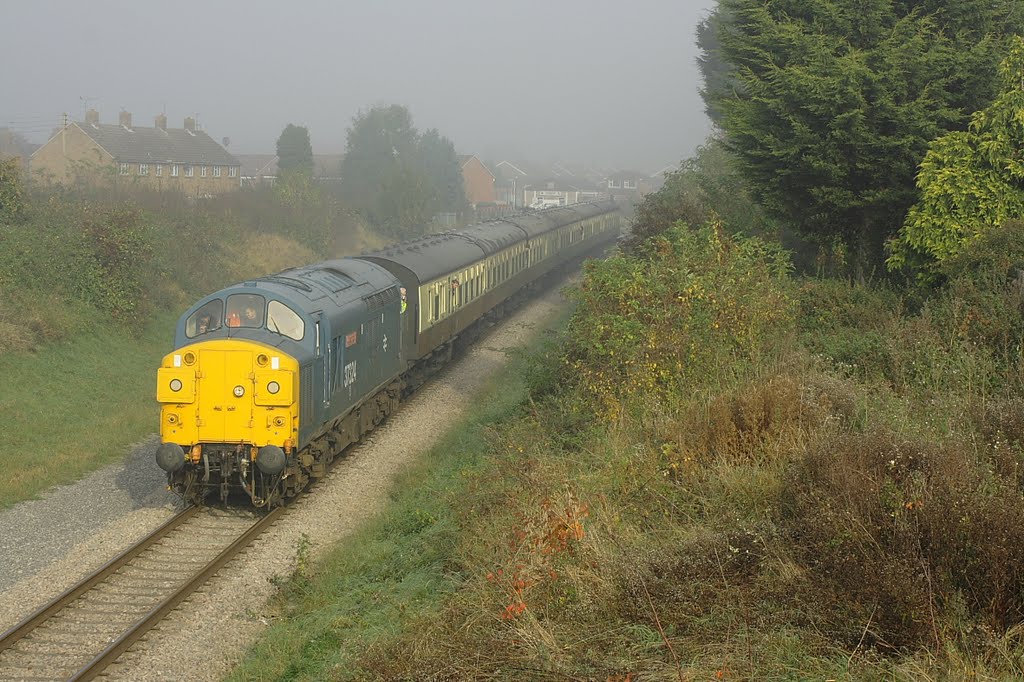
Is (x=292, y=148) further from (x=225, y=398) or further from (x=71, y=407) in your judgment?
(x=225, y=398)

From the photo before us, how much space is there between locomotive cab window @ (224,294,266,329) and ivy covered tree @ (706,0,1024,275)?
418 inches

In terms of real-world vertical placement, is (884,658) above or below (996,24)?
below

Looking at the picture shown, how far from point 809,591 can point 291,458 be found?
1022 centimetres

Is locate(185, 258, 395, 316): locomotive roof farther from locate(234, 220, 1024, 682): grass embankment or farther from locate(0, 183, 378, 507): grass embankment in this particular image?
locate(0, 183, 378, 507): grass embankment

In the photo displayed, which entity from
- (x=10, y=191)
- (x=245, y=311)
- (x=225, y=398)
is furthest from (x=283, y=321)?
(x=10, y=191)

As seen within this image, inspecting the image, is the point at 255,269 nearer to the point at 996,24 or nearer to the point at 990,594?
the point at 996,24

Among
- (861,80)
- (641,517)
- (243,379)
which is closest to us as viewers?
(641,517)

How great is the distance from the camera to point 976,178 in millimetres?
16562

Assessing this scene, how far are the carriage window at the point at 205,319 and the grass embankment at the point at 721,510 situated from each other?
4143 mm

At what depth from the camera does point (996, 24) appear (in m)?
19.1

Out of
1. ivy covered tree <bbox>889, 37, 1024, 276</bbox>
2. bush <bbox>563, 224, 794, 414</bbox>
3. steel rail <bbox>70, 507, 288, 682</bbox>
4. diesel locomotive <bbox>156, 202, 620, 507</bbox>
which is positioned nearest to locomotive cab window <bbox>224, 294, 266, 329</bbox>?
diesel locomotive <bbox>156, 202, 620, 507</bbox>

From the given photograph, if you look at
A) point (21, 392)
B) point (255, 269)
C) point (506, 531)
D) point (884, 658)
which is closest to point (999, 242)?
point (506, 531)

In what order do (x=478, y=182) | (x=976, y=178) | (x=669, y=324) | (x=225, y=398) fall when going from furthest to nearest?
(x=478, y=182)
(x=976, y=178)
(x=669, y=324)
(x=225, y=398)

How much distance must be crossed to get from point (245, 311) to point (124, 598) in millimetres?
4961
